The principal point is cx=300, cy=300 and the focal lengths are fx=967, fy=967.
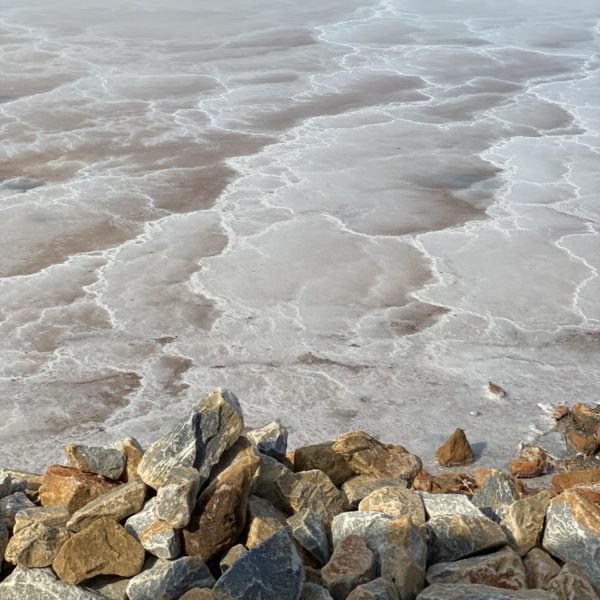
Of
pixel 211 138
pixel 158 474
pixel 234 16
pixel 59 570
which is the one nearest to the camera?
pixel 59 570

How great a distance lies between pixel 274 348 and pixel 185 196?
3.86 meters

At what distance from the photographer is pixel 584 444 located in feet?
19.3

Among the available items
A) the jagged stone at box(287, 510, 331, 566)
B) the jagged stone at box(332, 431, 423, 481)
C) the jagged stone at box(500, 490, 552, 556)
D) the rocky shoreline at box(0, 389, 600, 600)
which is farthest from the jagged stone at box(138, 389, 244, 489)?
the jagged stone at box(500, 490, 552, 556)

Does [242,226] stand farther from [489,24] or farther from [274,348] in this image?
[489,24]

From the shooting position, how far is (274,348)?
722cm

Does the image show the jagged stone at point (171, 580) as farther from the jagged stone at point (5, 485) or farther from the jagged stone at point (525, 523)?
the jagged stone at point (525, 523)

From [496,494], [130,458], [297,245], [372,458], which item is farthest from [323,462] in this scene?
[297,245]

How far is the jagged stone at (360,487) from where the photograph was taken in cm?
426

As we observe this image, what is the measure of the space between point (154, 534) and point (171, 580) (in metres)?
0.24

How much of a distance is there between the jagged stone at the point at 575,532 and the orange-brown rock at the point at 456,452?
1764mm

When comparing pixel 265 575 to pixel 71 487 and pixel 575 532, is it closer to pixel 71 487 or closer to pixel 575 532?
pixel 71 487

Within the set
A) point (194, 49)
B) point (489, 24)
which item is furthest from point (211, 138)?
point (489, 24)

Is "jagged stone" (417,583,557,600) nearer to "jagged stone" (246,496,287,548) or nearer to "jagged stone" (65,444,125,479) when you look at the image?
"jagged stone" (246,496,287,548)

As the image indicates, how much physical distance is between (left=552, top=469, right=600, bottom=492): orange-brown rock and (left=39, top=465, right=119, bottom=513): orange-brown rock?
2444mm
